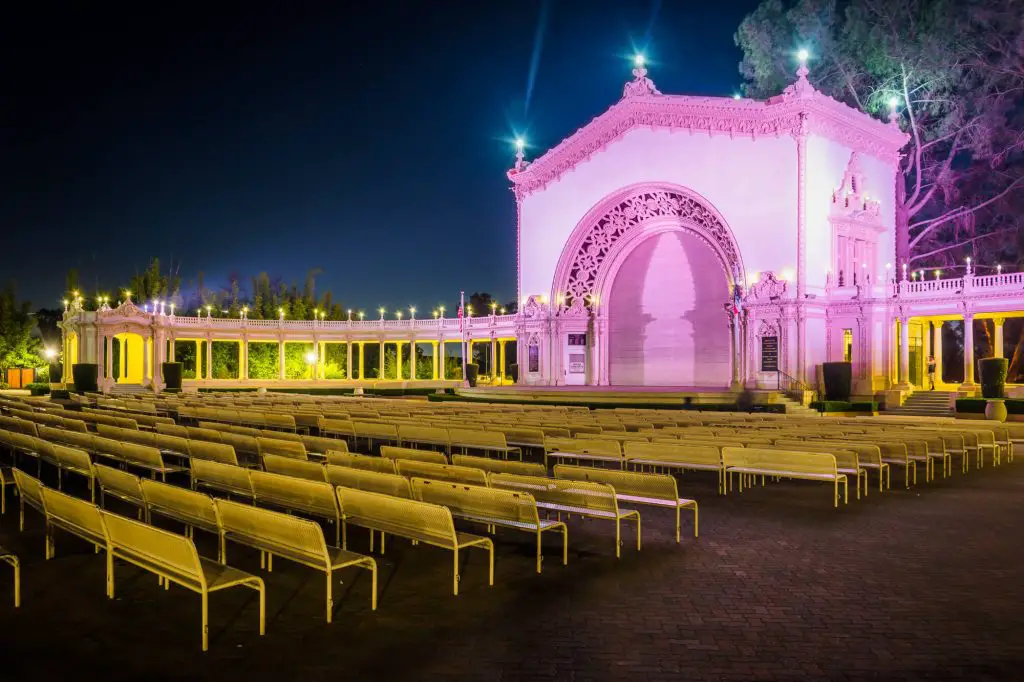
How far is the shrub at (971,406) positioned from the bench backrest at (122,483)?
2741cm

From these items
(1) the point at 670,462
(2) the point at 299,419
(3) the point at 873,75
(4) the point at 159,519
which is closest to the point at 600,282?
(3) the point at 873,75

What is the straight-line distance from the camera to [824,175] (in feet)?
114

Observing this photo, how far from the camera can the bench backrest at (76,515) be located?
6.09 metres

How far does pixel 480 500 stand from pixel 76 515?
11.5ft

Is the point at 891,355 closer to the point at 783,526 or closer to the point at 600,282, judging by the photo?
the point at 600,282

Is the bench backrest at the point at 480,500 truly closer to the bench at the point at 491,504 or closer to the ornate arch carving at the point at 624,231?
the bench at the point at 491,504

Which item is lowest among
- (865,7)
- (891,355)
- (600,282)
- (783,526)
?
(783,526)

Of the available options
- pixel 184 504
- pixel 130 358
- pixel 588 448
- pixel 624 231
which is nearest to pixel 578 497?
pixel 184 504

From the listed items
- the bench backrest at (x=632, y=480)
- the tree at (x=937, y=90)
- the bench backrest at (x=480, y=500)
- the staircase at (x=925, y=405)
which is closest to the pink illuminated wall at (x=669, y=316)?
the staircase at (x=925, y=405)

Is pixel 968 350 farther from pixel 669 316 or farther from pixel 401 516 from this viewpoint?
pixel 401 516

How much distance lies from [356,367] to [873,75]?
153ft

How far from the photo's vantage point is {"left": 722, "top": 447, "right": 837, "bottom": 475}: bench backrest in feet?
33.1

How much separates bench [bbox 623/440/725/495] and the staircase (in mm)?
22060

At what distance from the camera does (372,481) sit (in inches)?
315
